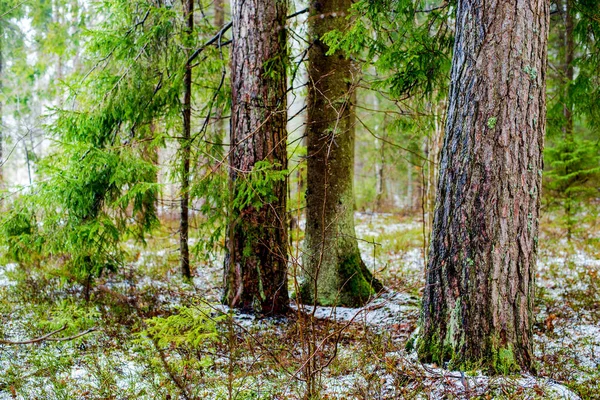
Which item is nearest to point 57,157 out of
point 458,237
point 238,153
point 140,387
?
point 238,153

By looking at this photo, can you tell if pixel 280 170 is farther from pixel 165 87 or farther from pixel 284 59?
pixel 165 87

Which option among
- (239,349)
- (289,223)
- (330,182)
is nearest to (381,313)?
(289,223)

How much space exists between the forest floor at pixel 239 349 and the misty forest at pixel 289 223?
1.2 inches

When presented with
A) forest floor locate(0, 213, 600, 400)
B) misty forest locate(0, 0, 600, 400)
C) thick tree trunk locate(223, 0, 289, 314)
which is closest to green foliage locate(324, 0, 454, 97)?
misty forest locate(0, 0, 600, 400)

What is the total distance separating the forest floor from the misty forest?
0.10ft

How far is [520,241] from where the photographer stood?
335cm

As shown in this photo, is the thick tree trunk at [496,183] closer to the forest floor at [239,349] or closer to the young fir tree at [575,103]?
the forest floor at [239,349]

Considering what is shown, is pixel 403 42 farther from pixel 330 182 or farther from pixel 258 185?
pixel 258 185

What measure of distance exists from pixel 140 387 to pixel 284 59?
3.80 metres

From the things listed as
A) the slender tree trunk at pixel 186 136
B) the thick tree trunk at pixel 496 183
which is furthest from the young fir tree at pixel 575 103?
the slender tree trunk at pixel 186 136

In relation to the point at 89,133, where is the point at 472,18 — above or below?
above

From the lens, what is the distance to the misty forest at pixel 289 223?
3311 millimetres

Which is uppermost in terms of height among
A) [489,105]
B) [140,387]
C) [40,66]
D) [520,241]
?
[40,66]

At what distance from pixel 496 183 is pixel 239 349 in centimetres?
269
